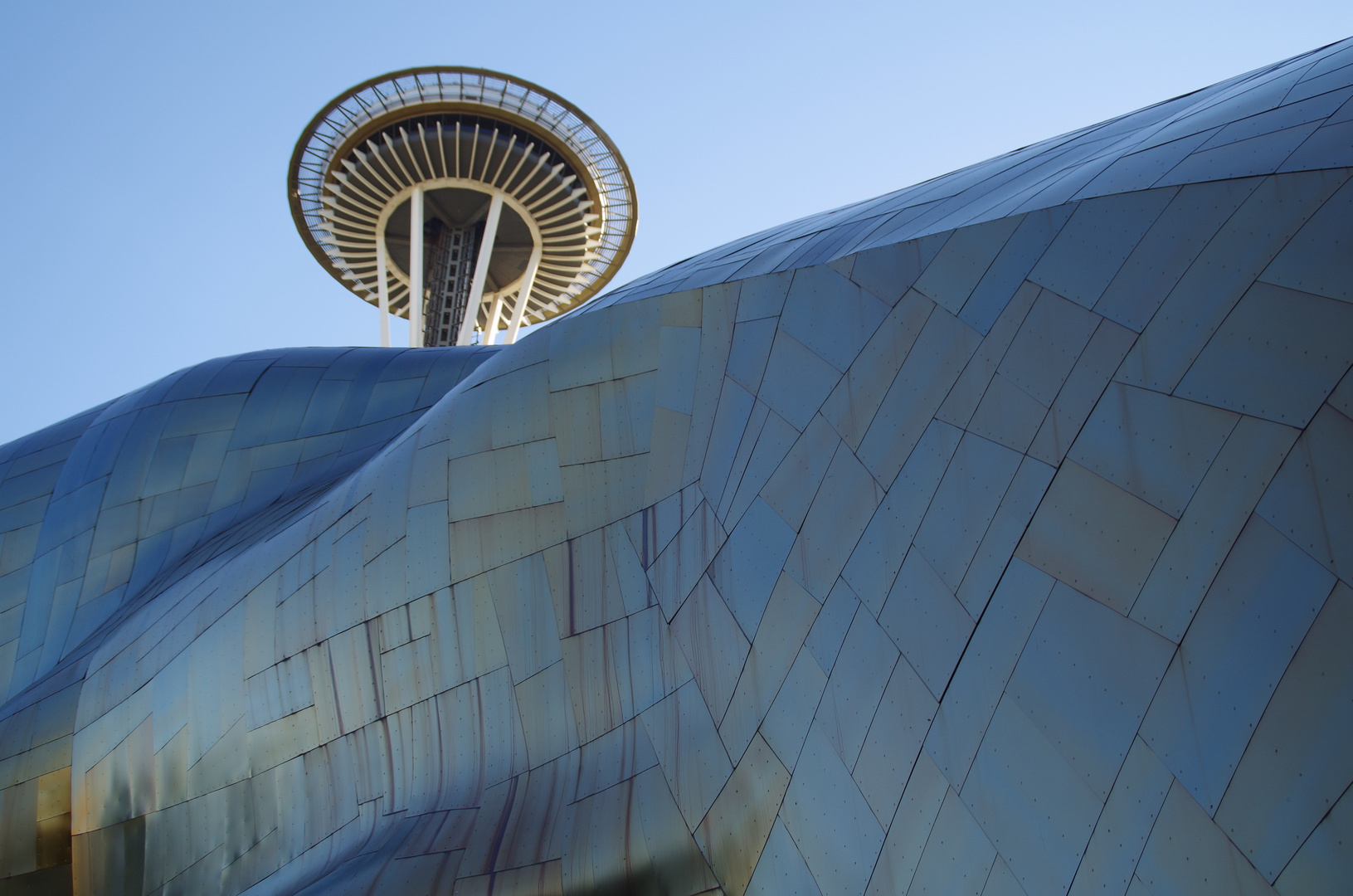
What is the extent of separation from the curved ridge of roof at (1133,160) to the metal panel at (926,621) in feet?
9.76

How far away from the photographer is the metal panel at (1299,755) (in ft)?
16.8

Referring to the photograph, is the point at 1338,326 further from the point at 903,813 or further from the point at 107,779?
the point at 107,779

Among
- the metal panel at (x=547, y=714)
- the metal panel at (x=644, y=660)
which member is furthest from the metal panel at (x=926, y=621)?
the metal panel at (x=547, y=714)

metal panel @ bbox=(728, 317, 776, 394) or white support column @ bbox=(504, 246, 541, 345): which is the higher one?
white support column @ bbox=(504, 246, 541, 345)

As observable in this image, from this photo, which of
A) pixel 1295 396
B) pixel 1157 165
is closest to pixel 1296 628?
pixel 1295 396

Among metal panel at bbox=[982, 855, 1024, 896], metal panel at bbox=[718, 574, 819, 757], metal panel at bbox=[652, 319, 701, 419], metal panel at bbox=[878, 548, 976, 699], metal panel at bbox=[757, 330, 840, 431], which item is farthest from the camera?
metal panel at bbox=[652, 319, 701, 419]

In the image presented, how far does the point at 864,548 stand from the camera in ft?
27.1

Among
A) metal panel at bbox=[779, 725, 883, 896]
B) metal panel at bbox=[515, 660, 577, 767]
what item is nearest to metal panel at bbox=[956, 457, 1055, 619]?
metal panel at bbox=[779, 725, 883, 896]

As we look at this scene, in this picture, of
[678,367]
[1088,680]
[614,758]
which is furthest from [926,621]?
[678,367]

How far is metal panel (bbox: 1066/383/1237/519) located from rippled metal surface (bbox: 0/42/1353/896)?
0.9 inches

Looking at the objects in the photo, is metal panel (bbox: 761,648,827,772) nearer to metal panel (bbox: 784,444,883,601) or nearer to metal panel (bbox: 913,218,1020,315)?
metal panel (bbox: 784,444,883,601)

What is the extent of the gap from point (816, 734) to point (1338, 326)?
186 inches

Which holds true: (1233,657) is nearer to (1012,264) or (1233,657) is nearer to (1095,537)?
(1095,537)

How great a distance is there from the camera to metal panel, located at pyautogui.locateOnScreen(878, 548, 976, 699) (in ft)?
23.6
